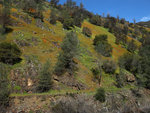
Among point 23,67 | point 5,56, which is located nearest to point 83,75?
point 23,67

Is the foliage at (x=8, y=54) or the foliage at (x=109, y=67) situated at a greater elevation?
the foliage at (x=8, y=54)

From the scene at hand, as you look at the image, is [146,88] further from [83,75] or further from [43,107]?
[43,107]

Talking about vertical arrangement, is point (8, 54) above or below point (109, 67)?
above

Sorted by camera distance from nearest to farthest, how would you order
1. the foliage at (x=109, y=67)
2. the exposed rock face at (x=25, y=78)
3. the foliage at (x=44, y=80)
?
the exposed rock face at (x=25, y=78), the foliage at (x=44, y=80), the foliage at (x=109, y=67)

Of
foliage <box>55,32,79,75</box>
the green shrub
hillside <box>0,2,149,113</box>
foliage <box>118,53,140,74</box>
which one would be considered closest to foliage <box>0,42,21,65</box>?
hillside <box>0,2,149,113</box>

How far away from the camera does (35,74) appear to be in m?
19.1

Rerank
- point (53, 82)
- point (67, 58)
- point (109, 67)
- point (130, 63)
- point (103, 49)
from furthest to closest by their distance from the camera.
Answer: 1. point (130, 63)
2. point (103, 49)
3. point (109, 67)
4. point (67, 58)
5. point (53, 82)

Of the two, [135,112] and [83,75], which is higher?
[135,112]

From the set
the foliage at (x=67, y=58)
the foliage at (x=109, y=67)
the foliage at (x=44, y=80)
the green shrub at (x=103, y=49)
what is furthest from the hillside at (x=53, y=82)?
the green shrub at (x=103, y=49)

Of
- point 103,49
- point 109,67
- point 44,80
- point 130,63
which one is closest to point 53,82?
point 44,80

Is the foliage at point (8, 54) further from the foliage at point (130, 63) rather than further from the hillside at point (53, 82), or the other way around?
the foliage at point (130, 63)

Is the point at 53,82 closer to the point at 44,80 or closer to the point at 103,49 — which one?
the point at 44,80

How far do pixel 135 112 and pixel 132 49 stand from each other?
56472mm

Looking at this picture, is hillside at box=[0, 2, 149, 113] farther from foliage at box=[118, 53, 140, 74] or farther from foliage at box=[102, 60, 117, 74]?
foliage at box=[118, 53, 140, 74]
